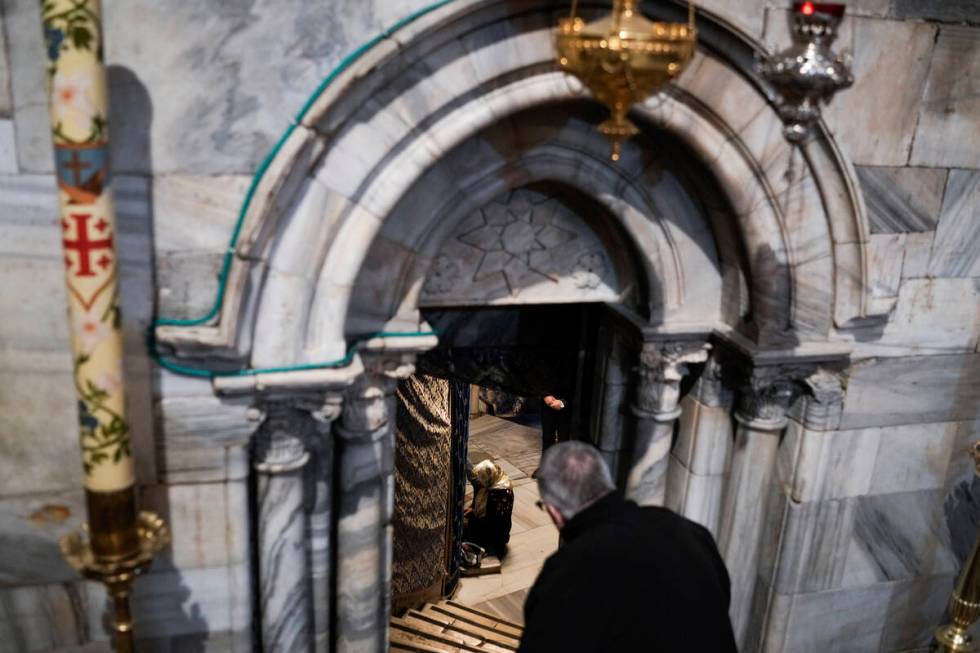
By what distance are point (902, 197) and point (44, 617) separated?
346 centimetres

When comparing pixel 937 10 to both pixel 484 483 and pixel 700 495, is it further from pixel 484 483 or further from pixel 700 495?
pixel 484 483

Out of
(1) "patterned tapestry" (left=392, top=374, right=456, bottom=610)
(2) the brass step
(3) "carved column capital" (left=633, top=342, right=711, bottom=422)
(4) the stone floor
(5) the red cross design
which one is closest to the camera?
(5) the red cross design

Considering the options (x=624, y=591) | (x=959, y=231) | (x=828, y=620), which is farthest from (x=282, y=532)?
(x=959, y=231)

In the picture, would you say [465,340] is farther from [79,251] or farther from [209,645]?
[79,251]

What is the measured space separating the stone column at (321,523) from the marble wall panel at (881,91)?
82.1 inches

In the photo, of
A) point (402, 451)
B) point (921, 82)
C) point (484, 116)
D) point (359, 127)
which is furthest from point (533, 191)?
point (402, 451)

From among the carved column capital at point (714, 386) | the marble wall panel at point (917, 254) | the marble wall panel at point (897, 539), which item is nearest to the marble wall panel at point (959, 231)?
the marble wall panel at point (917, 254)

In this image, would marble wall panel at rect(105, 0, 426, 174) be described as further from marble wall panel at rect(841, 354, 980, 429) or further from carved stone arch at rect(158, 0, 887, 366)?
marble wall panel at rect(841, 354, 980, 429)

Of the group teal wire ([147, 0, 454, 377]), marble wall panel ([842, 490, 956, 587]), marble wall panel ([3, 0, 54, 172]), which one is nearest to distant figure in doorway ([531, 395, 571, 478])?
marble wall panel ([842, 490, 956, 587])

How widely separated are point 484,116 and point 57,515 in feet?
6.34

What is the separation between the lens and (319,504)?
11.5 ft

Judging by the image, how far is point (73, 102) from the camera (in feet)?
8.07

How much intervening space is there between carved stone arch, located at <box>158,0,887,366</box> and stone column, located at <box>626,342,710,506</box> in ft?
2.66

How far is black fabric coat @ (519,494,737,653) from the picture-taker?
2.45 m
